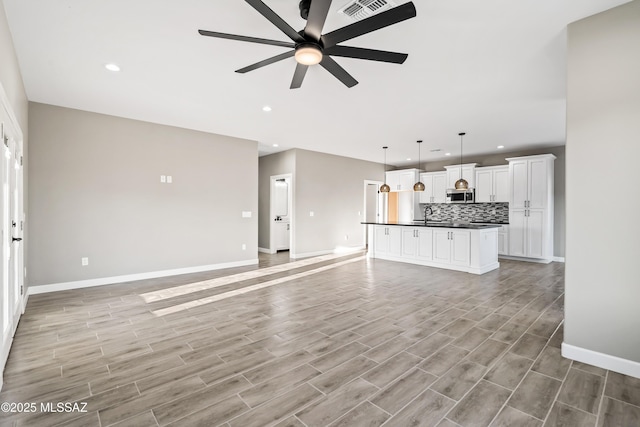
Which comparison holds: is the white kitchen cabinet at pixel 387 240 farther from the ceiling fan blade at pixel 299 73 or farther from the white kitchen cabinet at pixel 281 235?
the ceiling fan blade at pixel 299 73

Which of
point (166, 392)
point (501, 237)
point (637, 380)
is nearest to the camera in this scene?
point (166, 392)

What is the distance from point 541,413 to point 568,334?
1.03m

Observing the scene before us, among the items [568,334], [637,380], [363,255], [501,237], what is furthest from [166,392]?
[501,237]

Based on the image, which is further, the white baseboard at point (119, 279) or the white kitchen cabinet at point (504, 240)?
the white kitchen cabinet at point (504, 240)

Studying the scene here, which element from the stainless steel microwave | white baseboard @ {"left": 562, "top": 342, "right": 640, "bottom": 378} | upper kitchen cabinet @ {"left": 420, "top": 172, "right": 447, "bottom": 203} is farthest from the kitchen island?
white baseboard @ {"left": 562, "top": 342, "right": 640, "bottom": 378}

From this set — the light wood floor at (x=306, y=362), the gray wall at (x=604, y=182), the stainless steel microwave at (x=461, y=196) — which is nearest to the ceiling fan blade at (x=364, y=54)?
the gray wall at (x=604, y=182)

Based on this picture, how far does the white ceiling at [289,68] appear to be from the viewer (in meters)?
2.38

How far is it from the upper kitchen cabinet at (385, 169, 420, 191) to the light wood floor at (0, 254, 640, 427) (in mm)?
5372

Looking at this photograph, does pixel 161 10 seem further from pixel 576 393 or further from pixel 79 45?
pixel 576 393

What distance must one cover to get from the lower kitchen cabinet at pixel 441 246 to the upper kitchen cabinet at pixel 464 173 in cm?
231

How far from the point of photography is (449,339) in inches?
112

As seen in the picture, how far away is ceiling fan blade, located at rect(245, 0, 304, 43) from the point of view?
177 centimetres

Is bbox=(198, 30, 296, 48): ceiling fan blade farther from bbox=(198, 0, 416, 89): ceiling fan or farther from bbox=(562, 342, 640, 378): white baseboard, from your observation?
bbox=(562, 342, 640, 378): white baseboard

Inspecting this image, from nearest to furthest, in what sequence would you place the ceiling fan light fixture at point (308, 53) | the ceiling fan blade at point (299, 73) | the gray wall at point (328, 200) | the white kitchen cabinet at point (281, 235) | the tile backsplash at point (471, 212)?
the ceiling fan light fixture at point (308, 53) < the ceiling fan blade at point (299, 73) < the gray wall at point (328, 200) < the tile backsplash at point (471, 212) < the white kitchen cabinet at point (281, 235)
